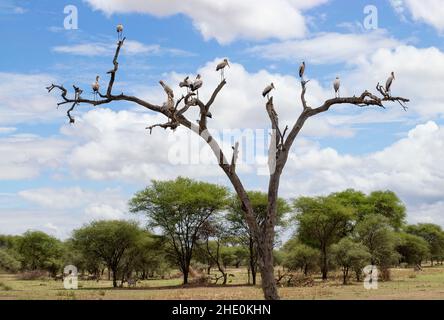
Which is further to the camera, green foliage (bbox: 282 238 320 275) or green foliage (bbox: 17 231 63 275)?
green foliage (bbox: 17 231 63 275)

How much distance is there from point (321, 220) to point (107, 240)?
19.6 meters

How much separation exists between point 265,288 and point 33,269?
6405 cm

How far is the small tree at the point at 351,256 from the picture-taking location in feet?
146

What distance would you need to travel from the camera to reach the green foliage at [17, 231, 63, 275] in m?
71.7

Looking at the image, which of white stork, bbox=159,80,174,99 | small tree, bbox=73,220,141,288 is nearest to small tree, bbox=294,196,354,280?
small tree, bbox=73,220,141,288

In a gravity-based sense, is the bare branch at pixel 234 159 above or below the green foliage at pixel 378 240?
above

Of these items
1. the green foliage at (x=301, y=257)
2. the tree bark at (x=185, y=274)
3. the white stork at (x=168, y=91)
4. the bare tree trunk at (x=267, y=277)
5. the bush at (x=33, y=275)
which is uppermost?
the white stork at (x=168, y=91)

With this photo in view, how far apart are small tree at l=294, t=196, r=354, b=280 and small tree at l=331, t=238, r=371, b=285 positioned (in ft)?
21.0

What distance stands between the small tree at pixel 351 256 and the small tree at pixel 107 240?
59.4ft

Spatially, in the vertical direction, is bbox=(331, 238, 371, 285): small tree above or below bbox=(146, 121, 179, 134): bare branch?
below

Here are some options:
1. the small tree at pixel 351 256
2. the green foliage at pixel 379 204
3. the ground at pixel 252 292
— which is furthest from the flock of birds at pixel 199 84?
the green foliage at pixel 379 204

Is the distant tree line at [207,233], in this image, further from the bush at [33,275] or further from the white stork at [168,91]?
the white stork at [168,91]

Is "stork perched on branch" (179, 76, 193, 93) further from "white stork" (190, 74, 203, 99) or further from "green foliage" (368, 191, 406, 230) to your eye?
"green foliage" (368, 191, 406, 230)
